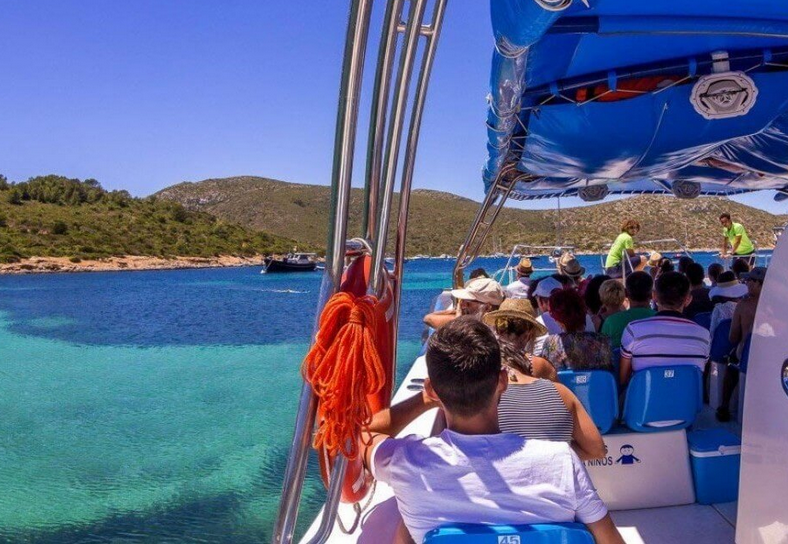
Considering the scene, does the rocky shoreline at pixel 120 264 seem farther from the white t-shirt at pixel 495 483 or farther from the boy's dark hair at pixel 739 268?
the white t-shirt at pixel 495 483

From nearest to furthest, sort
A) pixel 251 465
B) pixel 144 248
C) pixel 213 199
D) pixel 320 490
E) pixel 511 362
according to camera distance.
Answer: pixel 511 362 < pixel 320 490 < pixel 251 465 < pixel 144 248 < pixel 213 199

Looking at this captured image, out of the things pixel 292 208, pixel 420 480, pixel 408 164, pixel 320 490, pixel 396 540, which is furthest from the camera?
pixel 292 208

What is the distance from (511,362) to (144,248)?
207 feet

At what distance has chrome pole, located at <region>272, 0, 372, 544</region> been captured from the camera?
1.33 metres

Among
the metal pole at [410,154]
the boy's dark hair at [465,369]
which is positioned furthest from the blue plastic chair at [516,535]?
the metal pole at [410,154]

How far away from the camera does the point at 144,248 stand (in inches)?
2392

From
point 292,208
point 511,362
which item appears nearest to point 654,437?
point 511,362

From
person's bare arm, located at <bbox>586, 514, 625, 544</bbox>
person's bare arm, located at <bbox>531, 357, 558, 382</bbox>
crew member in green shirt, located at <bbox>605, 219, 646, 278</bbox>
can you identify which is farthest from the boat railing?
crew member in green shirt, located at <bbox>605, 219, 646, 278</bbox>

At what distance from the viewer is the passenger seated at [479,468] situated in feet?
4.35

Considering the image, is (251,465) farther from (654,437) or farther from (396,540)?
(396,540)

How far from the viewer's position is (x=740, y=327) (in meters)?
3.46

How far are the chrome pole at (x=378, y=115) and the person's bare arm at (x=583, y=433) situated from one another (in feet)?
2.65

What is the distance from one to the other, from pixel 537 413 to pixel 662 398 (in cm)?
106

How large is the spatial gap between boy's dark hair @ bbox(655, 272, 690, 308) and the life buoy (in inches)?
75.1
